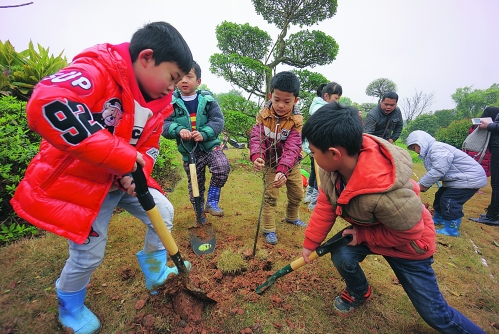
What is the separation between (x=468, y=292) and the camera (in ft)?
8.20

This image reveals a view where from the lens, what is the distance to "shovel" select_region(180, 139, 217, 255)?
2.75 meters

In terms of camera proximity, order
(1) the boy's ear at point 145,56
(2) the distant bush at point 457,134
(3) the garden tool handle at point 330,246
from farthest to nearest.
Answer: (2) the distant bush at point 457,134
(3) the garden tool handle at point 330,246
(1) the boy's ear at point 145,56

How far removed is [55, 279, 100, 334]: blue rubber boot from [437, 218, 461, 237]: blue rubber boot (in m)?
4.73

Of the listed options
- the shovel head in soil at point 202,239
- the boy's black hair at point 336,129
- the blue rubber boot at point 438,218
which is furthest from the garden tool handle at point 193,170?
the blue rubber boot at point 438,218

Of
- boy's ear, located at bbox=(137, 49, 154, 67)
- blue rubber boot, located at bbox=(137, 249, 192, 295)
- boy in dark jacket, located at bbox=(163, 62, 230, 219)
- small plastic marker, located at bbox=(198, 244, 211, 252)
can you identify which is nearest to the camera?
boy's ear, located at bbox=(137, 49, 154, 67)

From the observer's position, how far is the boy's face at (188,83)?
9.11ft

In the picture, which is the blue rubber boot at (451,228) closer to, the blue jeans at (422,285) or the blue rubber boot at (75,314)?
the blue jeans at (422,285)

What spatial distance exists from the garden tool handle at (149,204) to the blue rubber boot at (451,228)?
4.23 m

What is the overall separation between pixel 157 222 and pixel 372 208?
143 centimetres

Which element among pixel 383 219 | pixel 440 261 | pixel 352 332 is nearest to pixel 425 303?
pixel 352 332

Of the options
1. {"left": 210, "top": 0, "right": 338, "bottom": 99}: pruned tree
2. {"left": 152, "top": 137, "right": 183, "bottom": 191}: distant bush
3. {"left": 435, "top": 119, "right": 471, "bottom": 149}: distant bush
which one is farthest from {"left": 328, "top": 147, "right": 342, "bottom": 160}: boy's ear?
{"left": 435, "top": 119, "right": 471, "bottom": 149}: distant bush

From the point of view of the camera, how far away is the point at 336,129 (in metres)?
1.52

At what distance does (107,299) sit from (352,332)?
205 cm

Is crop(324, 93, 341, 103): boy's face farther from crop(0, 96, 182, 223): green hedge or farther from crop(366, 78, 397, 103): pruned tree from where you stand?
crop(366, 78, 397, 103): pruned tree
